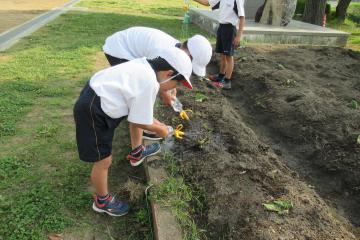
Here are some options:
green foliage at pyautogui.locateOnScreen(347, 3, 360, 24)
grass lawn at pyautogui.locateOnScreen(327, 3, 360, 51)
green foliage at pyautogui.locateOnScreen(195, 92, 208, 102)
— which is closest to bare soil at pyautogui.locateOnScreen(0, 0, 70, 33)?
green foliage at pyautogui.locateOnScreen(195, 92, 208, 102)

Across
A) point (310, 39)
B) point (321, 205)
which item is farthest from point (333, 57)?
point (321, 205)

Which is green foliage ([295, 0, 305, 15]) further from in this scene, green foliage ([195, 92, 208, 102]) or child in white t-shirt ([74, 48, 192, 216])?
child in white t-shirt ([74, 48, 192, 216])

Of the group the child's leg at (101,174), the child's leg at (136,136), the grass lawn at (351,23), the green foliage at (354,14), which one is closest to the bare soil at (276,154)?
the child's leg at (136,136)

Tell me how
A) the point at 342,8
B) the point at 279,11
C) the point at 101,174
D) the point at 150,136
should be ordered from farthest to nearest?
the point at 342,8, the point at 279,11, the point at 150,136, the point at 101,174

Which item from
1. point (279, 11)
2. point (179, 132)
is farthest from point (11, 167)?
point (279, 11)

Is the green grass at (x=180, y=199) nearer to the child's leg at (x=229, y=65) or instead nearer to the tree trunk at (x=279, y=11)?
the child's leg at (x=229, y=65)

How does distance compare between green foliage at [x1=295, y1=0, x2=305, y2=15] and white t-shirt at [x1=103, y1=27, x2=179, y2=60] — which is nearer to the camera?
white t-shirt at [x1=103, y1=27, x2=179, y2=60]

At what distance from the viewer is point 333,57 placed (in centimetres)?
803

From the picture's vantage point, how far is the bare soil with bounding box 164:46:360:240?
280 cm

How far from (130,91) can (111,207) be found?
105 cm

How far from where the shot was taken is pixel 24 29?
33.3 ft

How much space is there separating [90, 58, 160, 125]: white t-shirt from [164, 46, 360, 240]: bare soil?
974mm

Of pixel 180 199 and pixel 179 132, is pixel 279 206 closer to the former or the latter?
pixel 180 199

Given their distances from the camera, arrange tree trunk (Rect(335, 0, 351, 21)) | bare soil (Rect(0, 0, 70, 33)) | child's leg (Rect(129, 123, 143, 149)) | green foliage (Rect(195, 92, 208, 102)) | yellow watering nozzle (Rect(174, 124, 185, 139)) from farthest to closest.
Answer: tree trunk (Rect(335, 0, 351, 21)) → bare soil (Rect(0, 0, 70, 33)) → green foliage (Rect(195, 92, 208, 102)) → yellow watering nozzle (Rect(174, 124, 185, 139)) → child's leg (Rect(129, 123, 143, 149))
